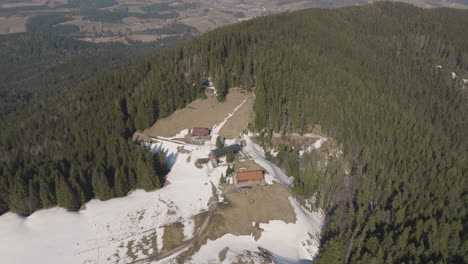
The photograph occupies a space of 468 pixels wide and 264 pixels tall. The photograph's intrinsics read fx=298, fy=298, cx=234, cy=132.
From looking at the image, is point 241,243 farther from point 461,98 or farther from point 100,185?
point 461,98

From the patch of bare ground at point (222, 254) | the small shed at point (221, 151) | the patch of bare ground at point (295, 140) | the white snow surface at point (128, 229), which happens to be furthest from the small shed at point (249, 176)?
the patch of bare ground at point (295, 140)

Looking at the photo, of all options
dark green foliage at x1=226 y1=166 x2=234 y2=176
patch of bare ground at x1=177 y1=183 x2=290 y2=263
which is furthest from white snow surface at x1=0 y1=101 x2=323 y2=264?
dark green foliage at x1=226 y1=166 x2=234 y2=176

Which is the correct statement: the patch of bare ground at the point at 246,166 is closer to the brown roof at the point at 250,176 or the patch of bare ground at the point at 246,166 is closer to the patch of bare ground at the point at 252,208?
the brown roof at the point at 250,176

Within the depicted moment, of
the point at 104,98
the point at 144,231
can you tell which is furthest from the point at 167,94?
the point at 144,231

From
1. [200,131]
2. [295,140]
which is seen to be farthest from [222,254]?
[295,140]

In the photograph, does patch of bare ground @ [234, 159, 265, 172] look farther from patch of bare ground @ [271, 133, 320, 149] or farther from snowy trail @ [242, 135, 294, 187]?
patch of bare ground @ [271, 133, 320, 149]

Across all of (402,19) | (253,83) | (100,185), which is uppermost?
(402,19)

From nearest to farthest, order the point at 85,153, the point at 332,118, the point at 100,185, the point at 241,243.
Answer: the point at 241,243
the point at 100,185
the point at 85,153
the point at 332,118
